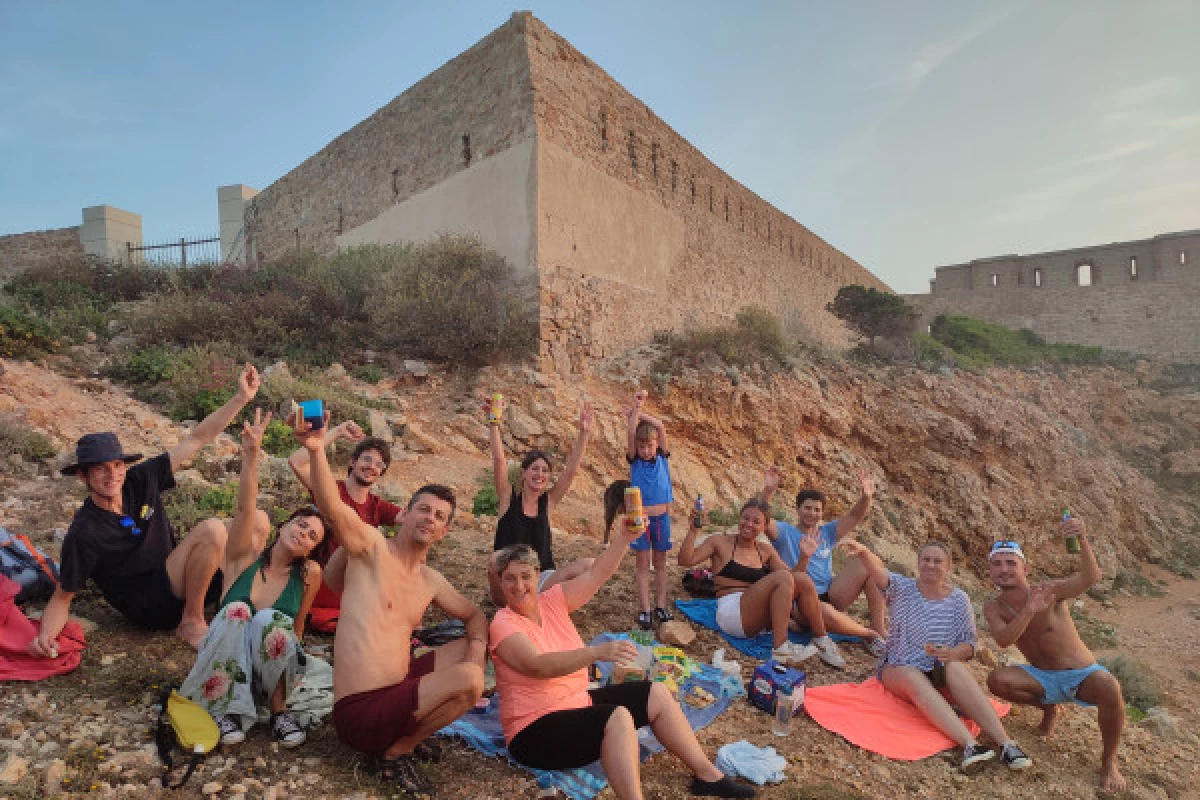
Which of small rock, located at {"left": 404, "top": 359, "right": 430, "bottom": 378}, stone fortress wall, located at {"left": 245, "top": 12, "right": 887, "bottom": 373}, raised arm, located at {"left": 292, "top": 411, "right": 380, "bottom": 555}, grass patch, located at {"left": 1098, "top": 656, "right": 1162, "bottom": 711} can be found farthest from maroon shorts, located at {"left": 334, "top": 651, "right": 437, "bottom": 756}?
stone fortress wall, located at {"left": 245, "top": 12, "right": 887, "bottom": 373}

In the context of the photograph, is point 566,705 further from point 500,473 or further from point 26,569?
point 26,569

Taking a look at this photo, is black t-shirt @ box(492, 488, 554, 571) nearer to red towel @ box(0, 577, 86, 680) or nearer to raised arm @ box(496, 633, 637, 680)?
raised arm @ box(496, 633, 637, 680)

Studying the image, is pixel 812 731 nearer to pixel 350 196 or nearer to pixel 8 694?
pixel 8 694

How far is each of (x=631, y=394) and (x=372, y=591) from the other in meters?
8.31

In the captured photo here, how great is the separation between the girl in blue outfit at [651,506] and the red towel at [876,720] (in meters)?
1.32

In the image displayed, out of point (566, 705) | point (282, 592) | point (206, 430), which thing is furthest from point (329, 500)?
point (206, 430)

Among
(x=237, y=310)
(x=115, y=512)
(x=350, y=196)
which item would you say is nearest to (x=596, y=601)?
(x=115, y=512)

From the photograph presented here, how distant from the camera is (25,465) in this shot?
5668 millimetres

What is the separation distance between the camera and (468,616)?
3133mm

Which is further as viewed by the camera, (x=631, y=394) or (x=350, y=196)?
(x=350, y=196)

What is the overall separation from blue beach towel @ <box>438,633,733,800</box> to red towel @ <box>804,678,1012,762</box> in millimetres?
617

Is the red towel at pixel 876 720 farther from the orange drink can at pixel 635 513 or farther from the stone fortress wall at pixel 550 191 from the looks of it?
→ the stone fortress wall at pixel 550 191

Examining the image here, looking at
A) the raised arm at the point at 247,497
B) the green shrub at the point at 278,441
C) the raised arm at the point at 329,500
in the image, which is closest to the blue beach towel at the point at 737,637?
the raised arm at the point at 329,500

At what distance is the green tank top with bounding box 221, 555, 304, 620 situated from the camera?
336 centimetres
